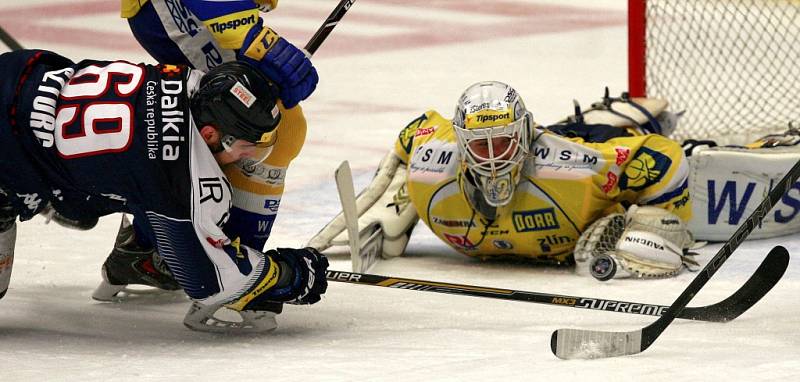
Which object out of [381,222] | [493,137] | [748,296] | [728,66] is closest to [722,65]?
[728,66]

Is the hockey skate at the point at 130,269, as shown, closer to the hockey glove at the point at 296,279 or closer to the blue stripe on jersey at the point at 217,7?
the hockey glove at the point at 296,279

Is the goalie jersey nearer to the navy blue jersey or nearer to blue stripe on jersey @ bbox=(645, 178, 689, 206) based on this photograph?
blue stripe on jersey @ bbox=(645, 178, 689, 206)

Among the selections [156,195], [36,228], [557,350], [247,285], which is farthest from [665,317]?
[36,228]

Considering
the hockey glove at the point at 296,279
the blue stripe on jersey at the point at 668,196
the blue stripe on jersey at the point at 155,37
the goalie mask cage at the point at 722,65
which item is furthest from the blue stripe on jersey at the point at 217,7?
the goalie mask cage at the point at 722,65

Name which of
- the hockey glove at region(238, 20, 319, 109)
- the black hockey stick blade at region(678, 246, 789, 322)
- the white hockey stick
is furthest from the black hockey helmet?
the black hockey stick blade at region(678, 246, 789, 322)

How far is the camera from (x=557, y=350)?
3111 mm

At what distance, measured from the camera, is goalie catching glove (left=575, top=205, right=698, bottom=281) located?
13.5 feet

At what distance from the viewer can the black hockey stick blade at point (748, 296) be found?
3498 mm

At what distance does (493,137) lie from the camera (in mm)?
4082

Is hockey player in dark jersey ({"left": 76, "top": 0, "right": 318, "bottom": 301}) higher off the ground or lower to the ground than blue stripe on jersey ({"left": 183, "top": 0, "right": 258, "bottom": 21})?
lower

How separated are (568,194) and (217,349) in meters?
1.30

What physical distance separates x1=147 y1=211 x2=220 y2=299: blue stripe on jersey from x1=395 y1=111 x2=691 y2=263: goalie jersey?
1.20 m

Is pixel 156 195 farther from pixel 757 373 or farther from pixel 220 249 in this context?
pixel 757 373

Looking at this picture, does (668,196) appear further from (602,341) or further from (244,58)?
(244,58)
